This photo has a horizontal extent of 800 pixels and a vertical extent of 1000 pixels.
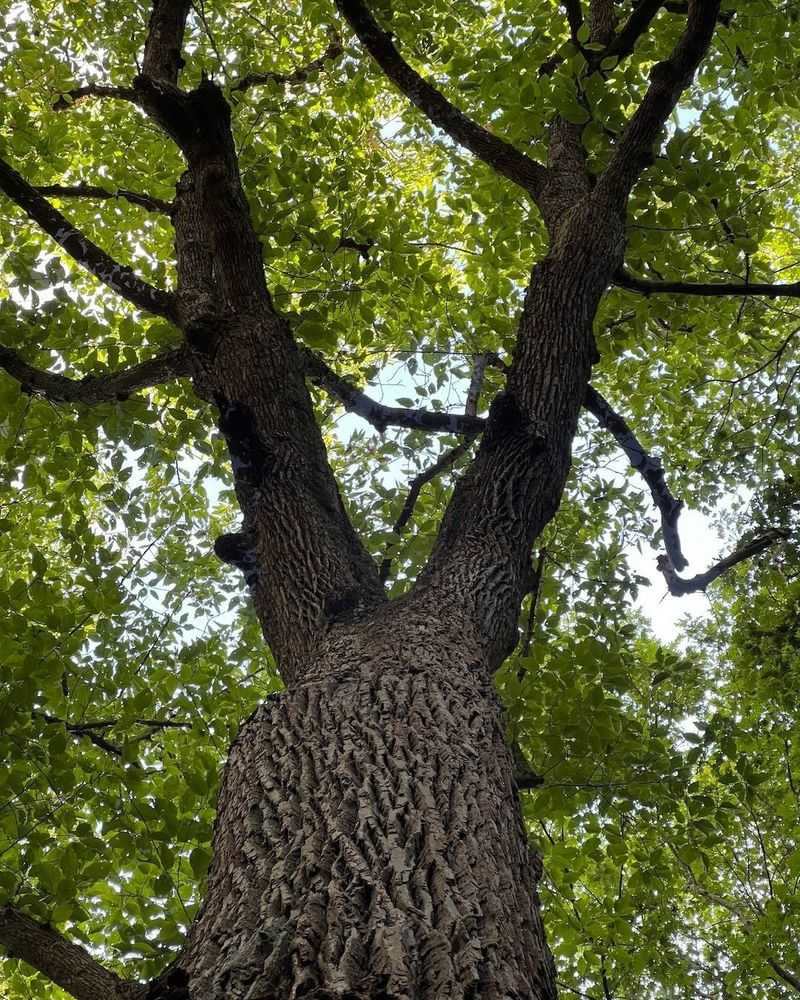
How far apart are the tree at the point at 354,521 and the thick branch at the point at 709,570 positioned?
0.10 ft

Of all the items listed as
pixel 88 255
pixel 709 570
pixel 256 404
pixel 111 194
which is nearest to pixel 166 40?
pixel 111 194

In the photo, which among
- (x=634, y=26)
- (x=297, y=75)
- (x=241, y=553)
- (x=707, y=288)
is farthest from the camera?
(x=297, y=75)

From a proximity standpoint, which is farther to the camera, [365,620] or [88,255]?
[88,255]

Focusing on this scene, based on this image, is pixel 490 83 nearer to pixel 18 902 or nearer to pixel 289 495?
pixel 289 495

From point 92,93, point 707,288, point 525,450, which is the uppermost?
point 92,93

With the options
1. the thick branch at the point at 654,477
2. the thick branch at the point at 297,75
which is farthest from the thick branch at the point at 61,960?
the thick branch at the point at 297,75

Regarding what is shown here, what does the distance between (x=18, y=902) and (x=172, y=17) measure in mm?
5733

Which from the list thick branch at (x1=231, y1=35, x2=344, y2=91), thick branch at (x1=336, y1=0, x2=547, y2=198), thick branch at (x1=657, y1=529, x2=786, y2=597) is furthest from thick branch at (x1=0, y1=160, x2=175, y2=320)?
thick branch at (x1=657, y1=529, x2=786, y2=597)

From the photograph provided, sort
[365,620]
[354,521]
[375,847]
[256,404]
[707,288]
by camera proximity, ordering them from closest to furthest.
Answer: [375,847] → [365,620] → [256,404] → [707,288] → [354,521]

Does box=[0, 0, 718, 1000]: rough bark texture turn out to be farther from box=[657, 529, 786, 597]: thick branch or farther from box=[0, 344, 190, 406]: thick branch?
box=[657, 529, 786, 597]: thick branch

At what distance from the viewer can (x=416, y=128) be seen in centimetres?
909

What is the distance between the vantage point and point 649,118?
439 centimetres

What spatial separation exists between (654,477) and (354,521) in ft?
8.31

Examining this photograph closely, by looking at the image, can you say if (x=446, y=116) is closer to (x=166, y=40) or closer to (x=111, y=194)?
(x=166, y=40)
